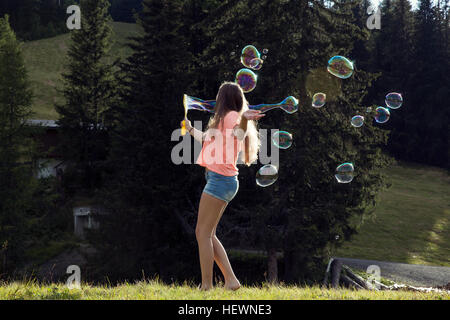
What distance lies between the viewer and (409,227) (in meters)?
27.7

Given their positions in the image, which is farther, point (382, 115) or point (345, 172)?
point (382, 115)

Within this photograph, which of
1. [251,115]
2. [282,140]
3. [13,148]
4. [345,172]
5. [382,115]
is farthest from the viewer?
[13,148]

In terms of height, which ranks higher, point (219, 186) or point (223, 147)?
point (223, 147)

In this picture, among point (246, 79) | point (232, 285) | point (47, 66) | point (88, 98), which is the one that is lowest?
point (232, 285)

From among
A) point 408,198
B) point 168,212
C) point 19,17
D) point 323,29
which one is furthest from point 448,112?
point 19,17

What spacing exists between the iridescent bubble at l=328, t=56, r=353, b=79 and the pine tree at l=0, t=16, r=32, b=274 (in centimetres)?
1601

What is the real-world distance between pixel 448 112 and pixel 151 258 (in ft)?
134

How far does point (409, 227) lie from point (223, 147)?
2613cm

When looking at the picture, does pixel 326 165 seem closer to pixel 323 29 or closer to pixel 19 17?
pixel 323 29

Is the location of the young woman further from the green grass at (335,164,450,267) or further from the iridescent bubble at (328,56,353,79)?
the green grass at (335,164,450,267)

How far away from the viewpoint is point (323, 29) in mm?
16281

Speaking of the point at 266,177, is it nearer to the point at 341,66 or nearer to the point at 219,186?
the point at 341,66

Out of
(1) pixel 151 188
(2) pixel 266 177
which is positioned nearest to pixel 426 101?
(1) pixel 151 188

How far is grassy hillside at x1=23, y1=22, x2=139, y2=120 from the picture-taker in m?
49.6
